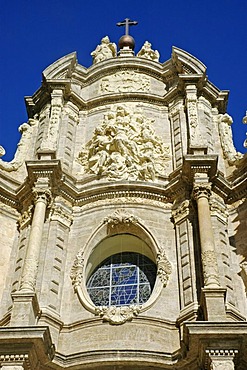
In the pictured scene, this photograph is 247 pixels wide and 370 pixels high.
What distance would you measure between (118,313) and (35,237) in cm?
274

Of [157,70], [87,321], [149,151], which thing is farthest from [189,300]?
[157,70]

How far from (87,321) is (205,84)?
31.3 ft

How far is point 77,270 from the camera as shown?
14883mm

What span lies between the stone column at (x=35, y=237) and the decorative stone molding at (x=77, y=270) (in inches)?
45.3

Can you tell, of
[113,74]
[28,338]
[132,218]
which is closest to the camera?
[28,338]

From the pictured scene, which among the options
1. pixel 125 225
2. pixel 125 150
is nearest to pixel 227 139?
pixel 125 150

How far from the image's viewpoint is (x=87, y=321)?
1370 centimetres

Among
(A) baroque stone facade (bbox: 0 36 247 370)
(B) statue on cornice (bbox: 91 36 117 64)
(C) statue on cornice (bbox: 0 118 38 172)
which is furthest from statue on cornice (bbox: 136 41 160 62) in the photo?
(C) statue on cornice (bbox: 0 118 38 172)

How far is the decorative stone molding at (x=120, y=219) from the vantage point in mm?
15690

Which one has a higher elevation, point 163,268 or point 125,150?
point 125,150

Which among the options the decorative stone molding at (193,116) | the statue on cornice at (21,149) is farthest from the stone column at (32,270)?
the decorative stone molding at (193,116)

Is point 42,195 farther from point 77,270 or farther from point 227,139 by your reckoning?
point 227,139

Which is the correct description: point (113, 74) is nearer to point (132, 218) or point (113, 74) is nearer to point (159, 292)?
point (132, 218)

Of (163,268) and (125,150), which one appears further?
(125,150)
